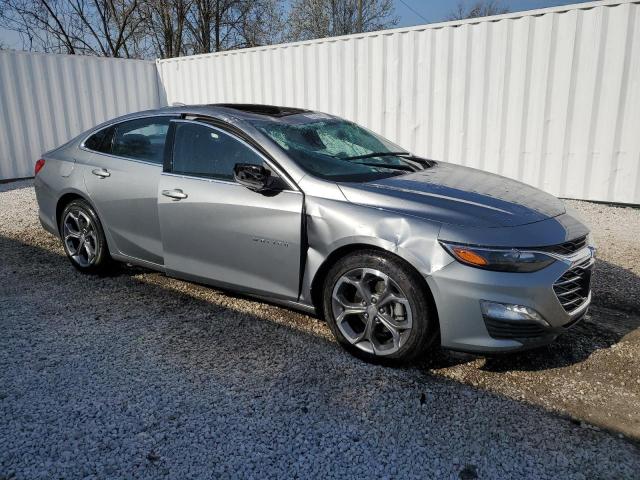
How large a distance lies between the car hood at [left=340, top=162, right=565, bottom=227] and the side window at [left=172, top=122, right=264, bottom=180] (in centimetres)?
86

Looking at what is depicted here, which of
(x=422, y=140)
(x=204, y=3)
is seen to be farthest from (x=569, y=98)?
(x=204, y=3)

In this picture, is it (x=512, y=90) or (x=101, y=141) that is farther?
(x=512, y=90)

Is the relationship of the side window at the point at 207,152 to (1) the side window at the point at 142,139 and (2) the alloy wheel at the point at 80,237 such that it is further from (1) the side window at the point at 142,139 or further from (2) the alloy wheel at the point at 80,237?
(2) the alloy wheel at the point at 80,237

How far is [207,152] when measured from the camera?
3797 mm

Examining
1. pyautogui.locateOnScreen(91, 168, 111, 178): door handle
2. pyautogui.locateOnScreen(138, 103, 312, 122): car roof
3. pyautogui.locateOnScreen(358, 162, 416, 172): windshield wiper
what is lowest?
pyautogui.locateOnScreen(91, 168, 111, 178): door handle

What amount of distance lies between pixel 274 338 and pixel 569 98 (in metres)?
5.95

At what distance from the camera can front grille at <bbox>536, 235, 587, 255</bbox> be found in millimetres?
2838

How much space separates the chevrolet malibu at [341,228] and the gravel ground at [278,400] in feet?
0.99

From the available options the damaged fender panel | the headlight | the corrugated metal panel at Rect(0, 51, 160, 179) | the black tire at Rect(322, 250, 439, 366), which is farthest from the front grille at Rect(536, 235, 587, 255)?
the corrugated metal panel at Rect(0, 51, 160, 179)

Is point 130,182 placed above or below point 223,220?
above

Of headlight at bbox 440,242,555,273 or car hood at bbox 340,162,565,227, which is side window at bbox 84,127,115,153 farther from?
headlight at bbox 440,242,555,273

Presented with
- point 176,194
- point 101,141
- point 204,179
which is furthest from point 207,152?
point 101,141

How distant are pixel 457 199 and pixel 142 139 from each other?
105 inches

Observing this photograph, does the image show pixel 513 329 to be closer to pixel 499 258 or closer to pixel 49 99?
pixel 499 258
